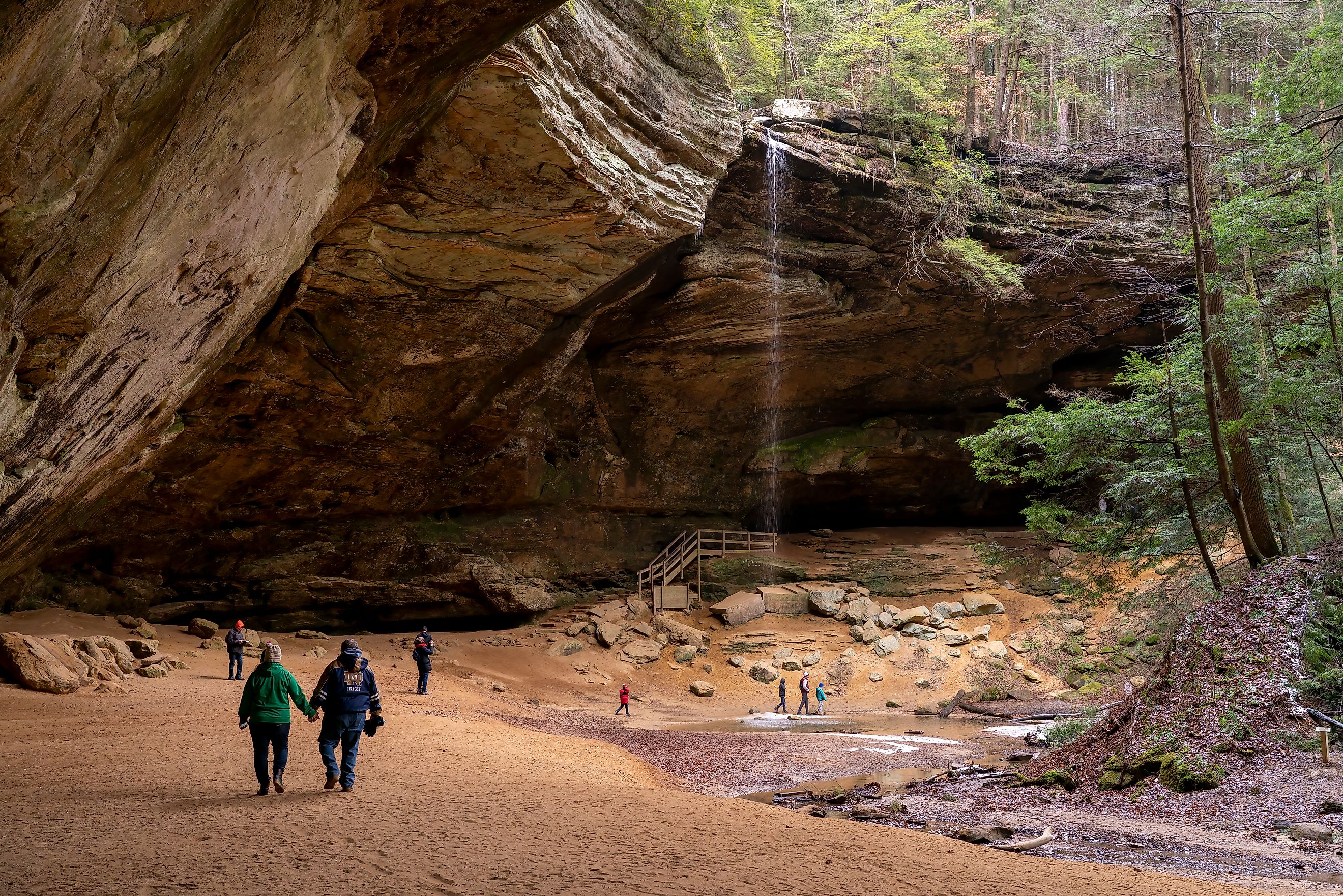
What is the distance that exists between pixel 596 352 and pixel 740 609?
29.9 ft

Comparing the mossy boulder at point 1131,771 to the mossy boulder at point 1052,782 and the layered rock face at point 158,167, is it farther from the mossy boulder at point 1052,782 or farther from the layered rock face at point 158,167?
the layered rock face at point 158,167

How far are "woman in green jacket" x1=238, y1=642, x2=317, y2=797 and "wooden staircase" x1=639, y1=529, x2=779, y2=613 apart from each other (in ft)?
60.0

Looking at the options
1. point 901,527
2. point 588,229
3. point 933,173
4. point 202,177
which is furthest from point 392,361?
point 901,527

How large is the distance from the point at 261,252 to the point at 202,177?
2365mm

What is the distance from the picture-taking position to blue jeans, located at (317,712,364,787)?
20.2 feet

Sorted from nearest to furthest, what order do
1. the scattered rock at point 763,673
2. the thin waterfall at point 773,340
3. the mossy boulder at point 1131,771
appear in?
the mossy boulder at point 1131,771
the thin waterfall at point 773,340
the scattered rock at point 763,673

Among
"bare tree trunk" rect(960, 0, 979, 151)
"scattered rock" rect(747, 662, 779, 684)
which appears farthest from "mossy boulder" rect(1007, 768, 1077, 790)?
"bare tree trunk" rect(960, 0, 979, 151)

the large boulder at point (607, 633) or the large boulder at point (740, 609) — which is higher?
the large boulder at point (740, 609)

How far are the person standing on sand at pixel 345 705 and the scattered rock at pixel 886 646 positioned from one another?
59.3 ft

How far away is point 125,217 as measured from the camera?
19.8ft

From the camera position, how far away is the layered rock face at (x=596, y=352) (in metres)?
14.3

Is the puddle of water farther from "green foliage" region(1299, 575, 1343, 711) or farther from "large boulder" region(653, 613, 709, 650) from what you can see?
"large boulder" region(653, 613, 709, 650)

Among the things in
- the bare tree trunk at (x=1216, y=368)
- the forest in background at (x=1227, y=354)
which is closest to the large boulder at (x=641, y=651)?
the forest in background at (x=1227, y=354)

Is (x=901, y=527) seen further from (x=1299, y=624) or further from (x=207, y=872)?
(x=207, y=872)
